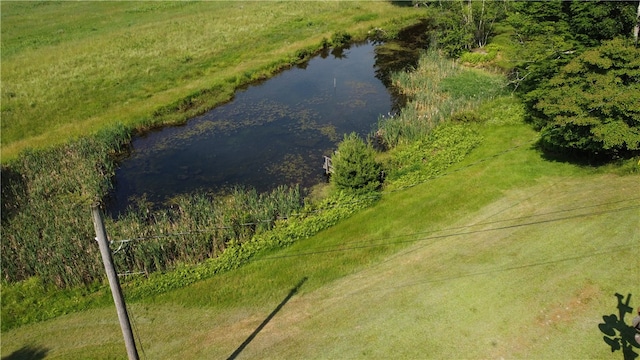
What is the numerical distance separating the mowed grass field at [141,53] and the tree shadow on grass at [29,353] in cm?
1658

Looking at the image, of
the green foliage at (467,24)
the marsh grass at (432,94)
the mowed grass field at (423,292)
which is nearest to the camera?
the mowed grass field at (423,292)

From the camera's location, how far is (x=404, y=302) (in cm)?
1488

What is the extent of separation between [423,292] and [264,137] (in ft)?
60.5

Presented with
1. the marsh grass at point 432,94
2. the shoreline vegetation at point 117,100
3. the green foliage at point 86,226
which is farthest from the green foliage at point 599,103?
the green foliage at point 86,226

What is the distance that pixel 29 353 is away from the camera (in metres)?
14.5

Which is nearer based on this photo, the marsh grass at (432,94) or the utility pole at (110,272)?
the utility pole at (110,272)

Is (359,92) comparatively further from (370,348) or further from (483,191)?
(370,348)

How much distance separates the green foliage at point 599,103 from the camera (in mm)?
18453

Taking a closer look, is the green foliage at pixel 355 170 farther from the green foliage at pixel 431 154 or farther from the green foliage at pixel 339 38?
the green foliage at pixel 339 38

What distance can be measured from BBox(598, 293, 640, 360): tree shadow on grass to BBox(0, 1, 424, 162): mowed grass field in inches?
1129

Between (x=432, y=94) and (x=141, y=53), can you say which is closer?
(x=432, y=94)

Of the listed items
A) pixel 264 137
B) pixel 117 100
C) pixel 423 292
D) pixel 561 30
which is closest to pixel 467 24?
pixel 561 30

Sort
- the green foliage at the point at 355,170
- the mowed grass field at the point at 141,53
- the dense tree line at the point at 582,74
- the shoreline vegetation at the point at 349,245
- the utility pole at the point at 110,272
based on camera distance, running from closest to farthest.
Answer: the utility pole at the point at 110,272 < the shoreline vegetation at the point at 349,245 < the dense tree line at the point at 582,74 < the green foliage at the point at 355,170 < the mowed grass field at the point at 141,53

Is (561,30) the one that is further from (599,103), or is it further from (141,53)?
(141,53)
